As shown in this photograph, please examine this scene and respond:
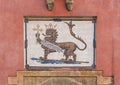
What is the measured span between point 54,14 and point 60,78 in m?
1.40

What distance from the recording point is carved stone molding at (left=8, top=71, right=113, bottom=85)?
20.0 ft

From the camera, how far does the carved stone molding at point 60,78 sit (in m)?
6.09

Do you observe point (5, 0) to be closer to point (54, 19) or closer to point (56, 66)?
point (54, 19)

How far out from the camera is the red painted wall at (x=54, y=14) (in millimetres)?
6047

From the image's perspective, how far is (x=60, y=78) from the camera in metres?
6.12

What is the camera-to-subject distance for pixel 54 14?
606cm

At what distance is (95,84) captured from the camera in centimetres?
611

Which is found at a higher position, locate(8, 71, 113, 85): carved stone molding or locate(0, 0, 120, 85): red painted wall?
locate(0, 0, 120, 85): red painted wall

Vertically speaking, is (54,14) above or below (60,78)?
above

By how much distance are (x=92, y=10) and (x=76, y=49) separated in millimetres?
916

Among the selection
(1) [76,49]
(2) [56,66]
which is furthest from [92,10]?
(2) [56,66]

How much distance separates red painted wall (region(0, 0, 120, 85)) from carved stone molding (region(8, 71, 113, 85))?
0.15m

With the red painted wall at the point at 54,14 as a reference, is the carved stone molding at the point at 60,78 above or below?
below

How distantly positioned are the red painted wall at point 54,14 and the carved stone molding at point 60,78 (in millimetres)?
152
